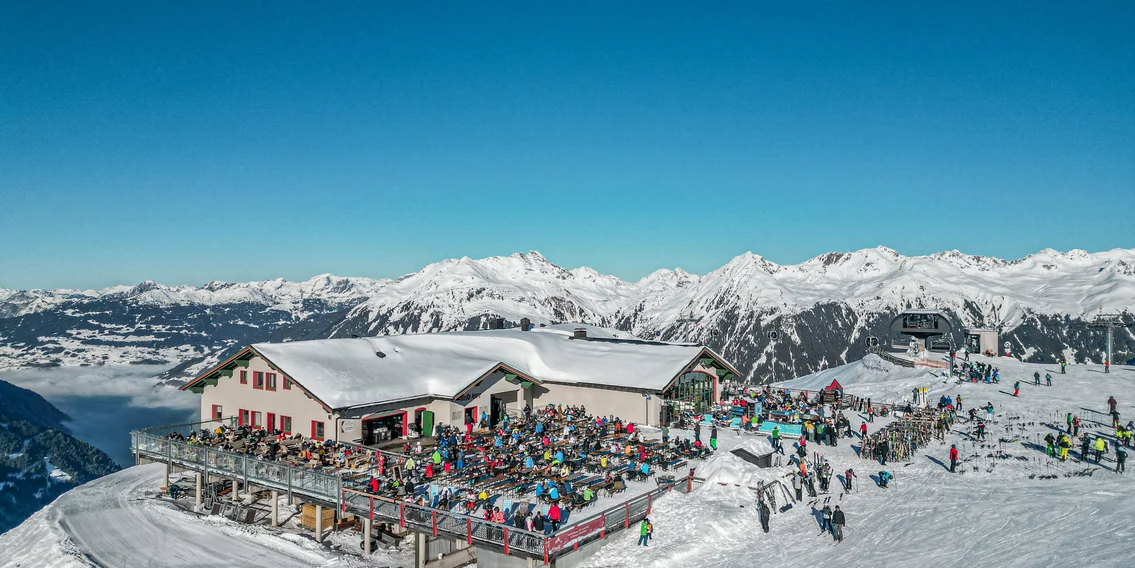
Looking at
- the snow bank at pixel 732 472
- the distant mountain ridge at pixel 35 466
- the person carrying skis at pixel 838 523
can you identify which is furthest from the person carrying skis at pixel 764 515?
the distant mountain ridge at pixel 35 466

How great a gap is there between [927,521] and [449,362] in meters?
27.8

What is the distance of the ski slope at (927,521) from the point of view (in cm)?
2155

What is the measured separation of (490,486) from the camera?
2766 centimetres

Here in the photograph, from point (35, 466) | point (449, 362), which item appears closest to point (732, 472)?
point (449, 362)

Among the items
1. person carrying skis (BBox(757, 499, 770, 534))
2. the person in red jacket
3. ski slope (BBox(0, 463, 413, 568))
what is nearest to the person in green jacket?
the person in red jacket

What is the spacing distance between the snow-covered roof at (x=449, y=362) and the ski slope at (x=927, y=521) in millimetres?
10608

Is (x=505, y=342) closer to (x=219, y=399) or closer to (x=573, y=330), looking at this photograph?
Answer: (x=573, y=330)

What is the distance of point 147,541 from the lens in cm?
2867

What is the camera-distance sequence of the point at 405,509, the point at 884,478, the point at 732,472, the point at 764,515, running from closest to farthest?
the point at 405,509 → the point at 764,515 → the point at 732,472 → the point at 884,478

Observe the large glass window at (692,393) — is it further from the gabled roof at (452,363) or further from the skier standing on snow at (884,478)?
the skier standing on snow at (884,478)

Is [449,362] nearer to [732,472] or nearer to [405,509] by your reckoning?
[405,509]

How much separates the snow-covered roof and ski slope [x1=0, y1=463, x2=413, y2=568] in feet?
24.3

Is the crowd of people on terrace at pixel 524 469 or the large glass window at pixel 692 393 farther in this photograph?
the large glass window at pixel 692 393

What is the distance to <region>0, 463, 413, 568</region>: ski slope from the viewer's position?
87.7ft
